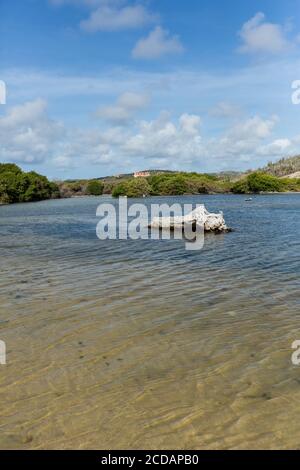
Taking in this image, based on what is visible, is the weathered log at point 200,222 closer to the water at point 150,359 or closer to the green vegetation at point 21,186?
the water at point 150,359

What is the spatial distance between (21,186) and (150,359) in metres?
132

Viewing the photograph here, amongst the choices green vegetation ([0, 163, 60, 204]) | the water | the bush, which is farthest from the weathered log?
the bush

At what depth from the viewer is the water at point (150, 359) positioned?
5.23m

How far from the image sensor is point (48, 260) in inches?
717

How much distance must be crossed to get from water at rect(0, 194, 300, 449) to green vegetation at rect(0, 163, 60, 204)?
115m

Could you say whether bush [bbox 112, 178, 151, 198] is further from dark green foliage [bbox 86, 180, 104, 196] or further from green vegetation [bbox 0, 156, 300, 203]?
dark green foliage [bbox 86, 180, 104, 196]

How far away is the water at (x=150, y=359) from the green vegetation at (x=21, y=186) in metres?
115

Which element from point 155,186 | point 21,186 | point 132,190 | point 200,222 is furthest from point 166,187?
point 200,222

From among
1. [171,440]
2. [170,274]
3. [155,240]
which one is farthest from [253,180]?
[171,440]

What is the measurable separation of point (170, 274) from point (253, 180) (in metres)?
141

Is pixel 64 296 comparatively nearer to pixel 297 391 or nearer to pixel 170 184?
pixel 297 391

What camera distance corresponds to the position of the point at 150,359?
7324 mm

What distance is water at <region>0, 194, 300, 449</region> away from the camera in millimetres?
5227

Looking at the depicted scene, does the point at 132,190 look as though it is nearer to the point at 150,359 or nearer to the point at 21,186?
the point at 21,186
